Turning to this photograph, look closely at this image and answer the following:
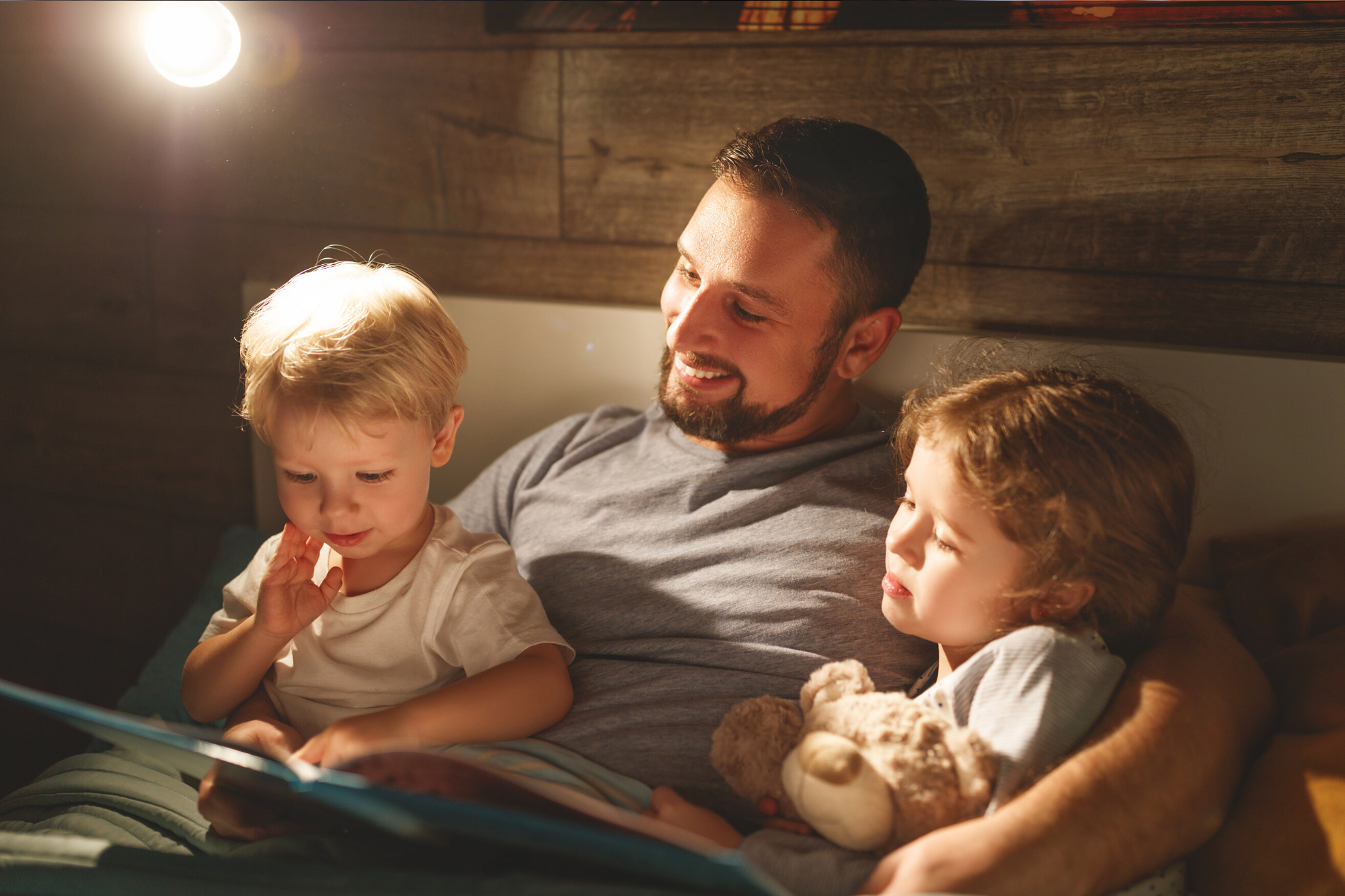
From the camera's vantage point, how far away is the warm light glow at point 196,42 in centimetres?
103

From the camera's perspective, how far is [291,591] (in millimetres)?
848

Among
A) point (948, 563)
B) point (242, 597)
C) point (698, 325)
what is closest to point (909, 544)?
point (948, 563)

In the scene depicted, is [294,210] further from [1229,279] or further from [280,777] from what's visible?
[1229,279]

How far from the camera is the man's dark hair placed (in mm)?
1006

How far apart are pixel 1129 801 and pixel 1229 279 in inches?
29.7

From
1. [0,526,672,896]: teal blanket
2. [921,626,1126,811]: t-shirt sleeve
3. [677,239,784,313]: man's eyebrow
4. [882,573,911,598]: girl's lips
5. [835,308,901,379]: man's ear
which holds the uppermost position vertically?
[677,239,784,313]: man's eyebrow

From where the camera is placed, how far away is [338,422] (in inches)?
30.8

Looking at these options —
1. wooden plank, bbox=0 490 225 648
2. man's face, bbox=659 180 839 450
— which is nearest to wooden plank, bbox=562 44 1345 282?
man's face, bbox=659 180 839 450

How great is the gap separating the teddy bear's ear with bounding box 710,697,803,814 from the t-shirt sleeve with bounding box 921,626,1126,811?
158 millimetres

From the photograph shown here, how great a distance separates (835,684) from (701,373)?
16.3 inches

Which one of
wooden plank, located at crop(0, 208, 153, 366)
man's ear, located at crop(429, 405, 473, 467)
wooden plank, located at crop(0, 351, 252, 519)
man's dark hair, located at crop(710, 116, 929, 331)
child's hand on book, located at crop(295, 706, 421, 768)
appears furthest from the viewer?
wooden plank, located at crop(0, 351, 252, 519)

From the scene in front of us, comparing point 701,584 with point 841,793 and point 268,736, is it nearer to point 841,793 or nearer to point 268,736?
point 841,793

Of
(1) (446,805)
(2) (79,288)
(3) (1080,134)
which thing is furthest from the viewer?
(2) (79,288)

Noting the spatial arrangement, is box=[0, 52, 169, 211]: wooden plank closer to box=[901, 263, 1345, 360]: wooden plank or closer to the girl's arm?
the girl's arm
